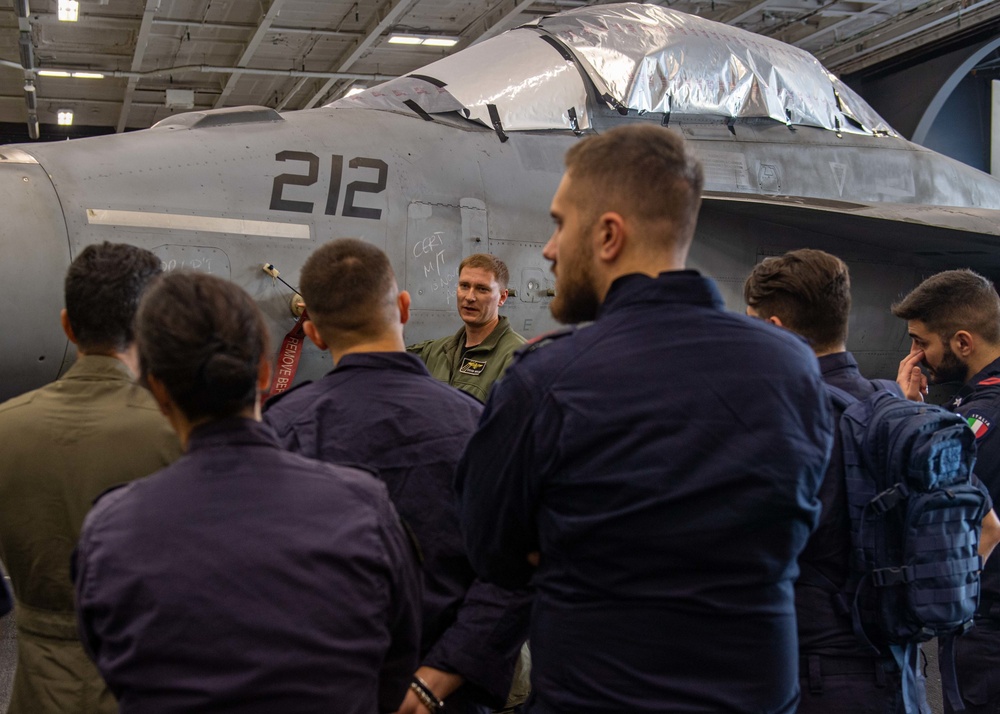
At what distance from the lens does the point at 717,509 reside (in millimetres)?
1754

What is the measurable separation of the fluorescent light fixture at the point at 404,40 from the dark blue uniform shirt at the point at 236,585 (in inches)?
656

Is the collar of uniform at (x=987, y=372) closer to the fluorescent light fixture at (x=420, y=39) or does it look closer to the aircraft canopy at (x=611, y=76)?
the aircraft canopy at (x=611, y=76)

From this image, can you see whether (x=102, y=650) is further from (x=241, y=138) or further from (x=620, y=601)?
(x=241, y=138)

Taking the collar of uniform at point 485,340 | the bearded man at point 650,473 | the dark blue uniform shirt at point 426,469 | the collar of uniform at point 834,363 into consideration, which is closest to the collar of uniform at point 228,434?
the bearded man at point 650,473

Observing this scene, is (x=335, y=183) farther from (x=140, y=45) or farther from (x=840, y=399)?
(x=140, y=45)

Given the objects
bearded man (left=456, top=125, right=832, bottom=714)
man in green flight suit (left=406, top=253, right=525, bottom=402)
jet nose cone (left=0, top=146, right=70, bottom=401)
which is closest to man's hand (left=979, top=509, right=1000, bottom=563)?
bearded man (left=456, top=125, right=832, bottom=714)

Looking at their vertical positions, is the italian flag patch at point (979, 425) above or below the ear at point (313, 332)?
below

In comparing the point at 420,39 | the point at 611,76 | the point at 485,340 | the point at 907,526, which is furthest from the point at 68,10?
the point at 907,526

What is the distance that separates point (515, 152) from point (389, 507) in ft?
13.6

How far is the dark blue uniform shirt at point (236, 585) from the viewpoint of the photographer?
1.42 metres

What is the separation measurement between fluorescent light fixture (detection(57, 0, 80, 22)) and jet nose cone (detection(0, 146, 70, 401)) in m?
12.2

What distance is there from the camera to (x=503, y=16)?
15.8 metres

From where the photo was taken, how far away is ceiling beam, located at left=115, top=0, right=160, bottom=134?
1479cm

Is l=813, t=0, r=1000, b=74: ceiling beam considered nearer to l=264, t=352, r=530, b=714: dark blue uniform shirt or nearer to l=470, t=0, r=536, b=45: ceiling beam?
l=470, t=0, r=536, b=45: ceiling beam
